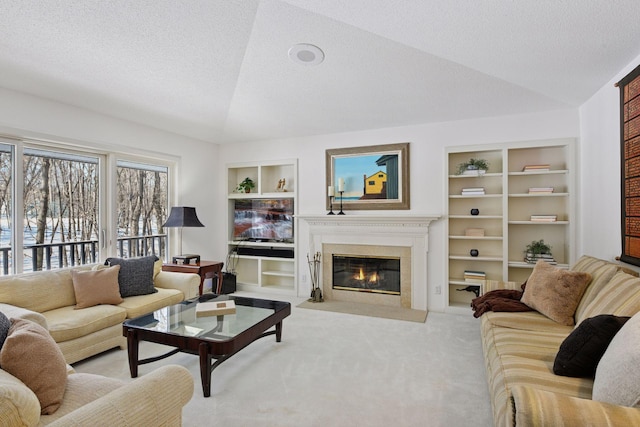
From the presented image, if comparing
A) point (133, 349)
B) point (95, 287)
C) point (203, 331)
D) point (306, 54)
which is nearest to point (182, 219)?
point (95, 287)

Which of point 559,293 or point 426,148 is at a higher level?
point 426,148

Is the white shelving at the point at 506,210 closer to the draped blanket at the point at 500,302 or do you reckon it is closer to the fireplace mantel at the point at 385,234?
the fireplace mantel at the point at 385,234

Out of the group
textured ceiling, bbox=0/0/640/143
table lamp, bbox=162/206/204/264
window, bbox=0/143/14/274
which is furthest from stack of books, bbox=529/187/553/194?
window, bbox=0/143/14/274

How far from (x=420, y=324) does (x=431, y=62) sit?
105 inches

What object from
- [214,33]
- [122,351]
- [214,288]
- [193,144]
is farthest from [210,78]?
[214,288]

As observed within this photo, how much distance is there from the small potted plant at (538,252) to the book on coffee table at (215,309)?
128 inches

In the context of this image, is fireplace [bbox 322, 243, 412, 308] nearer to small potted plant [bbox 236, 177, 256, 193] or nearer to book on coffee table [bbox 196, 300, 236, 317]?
small potted plant [bbox 236, 177, 256, 193]

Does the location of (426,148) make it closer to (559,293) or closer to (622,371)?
(559,293)

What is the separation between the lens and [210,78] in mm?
3314

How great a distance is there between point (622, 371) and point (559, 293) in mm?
1415

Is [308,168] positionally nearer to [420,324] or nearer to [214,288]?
[214,288]

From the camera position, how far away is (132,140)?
13.5 feet

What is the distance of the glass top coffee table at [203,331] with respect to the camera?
222cm

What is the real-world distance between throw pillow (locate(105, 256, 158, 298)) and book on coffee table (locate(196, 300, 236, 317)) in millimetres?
929
